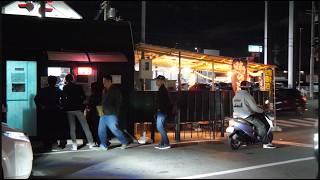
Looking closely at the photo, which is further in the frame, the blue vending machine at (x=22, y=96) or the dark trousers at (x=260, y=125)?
the blue vending machine at (x=22, y=96)

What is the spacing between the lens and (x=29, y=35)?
12.3 m

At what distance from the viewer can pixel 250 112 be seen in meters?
11.6

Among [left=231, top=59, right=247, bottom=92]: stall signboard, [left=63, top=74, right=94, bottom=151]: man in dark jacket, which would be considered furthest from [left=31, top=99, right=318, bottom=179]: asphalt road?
[left=231, top=59, right=247, bottom=92]: stall signboard

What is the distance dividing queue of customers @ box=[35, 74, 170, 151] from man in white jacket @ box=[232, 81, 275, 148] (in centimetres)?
176

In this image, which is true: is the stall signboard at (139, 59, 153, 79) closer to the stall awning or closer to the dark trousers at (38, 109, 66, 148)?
the stall awning

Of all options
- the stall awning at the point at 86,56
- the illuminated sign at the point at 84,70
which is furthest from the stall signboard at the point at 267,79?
the illuminated sign at the point at 84,70

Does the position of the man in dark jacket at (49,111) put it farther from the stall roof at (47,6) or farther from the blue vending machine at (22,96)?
the stall roof at (47,6)

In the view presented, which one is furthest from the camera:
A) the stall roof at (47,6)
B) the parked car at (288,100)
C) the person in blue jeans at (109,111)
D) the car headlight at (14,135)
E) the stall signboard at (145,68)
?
the parked car at (288,100)

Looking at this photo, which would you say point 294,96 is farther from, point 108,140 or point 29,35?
point 29,35

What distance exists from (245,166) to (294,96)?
1498 centimetres

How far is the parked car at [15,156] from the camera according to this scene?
7.18 metres

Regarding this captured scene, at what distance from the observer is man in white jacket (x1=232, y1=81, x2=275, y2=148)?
11516 millimetres

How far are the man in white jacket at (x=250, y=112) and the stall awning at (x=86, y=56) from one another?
3369 mm

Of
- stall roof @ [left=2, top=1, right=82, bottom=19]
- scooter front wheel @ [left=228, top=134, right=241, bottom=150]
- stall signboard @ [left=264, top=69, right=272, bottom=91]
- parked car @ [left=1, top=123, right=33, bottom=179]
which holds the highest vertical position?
stall roof @ [left=2, top=1, right=82, bottom=19]
